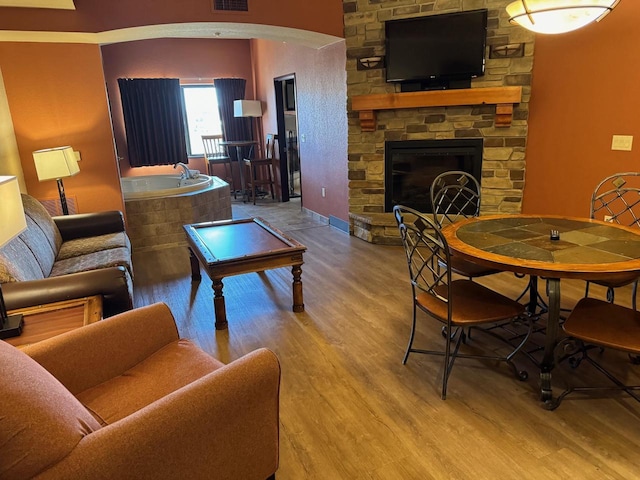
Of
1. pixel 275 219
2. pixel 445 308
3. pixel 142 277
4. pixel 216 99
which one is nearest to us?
pixel 445 308

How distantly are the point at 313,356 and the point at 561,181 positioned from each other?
9.95ft

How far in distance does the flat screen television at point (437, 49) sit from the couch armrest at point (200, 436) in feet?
12.5

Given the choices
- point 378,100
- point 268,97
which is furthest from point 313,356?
point 268,97

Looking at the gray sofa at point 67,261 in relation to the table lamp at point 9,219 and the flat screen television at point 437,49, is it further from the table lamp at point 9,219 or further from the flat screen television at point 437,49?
the flat screen television at point 437,49

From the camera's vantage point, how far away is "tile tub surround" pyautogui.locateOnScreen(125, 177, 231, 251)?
4996mm

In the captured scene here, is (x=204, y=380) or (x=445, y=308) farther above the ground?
(x=204, y=380)

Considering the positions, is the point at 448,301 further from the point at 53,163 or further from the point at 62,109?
the point at 62,109

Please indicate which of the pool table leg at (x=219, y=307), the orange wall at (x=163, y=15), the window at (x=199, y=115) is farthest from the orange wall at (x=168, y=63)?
the pool table leg at (x=219, y=307)

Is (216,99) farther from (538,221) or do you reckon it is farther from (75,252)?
(538,221)

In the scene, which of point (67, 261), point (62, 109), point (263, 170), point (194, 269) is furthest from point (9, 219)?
point (263, 170)

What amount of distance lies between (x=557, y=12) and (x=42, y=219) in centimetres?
377

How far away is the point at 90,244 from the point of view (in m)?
3.75

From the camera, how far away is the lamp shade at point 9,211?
1.72 m

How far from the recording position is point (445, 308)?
2289 mm
